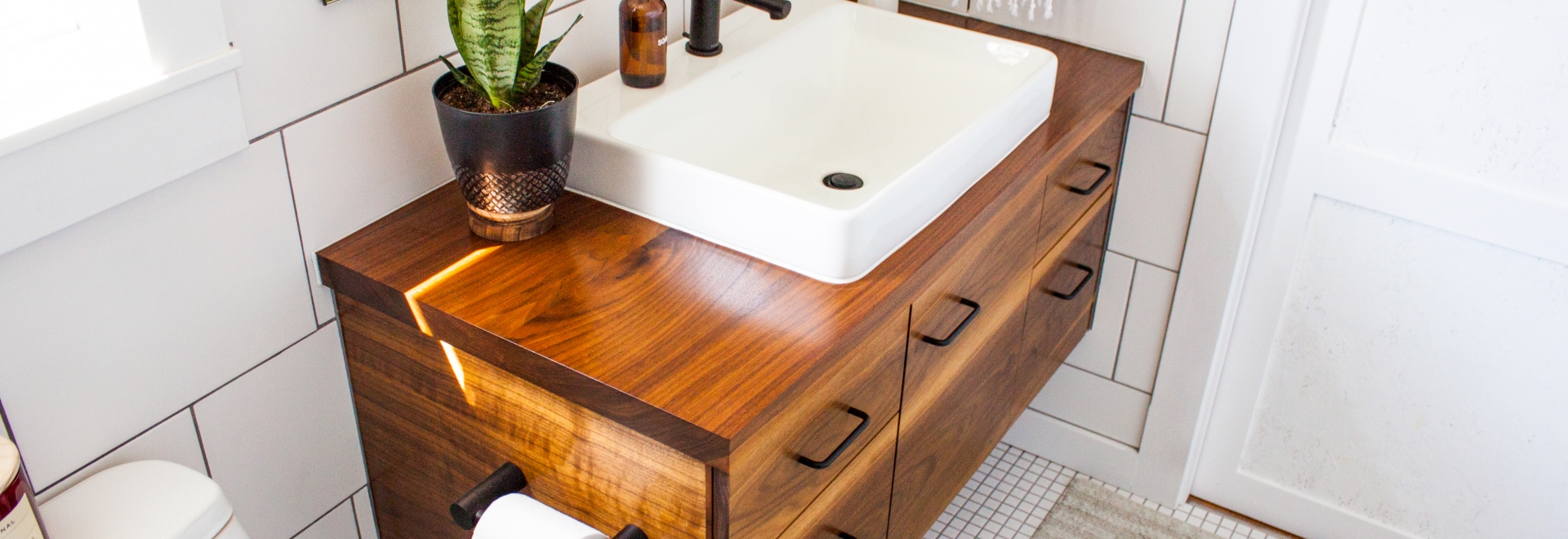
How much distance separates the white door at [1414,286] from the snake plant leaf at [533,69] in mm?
1019

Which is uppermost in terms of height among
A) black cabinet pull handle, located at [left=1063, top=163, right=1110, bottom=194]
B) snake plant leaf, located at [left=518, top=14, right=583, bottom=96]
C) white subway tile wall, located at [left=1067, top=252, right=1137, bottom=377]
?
snake plant leaf, located at [left=518, top=14, right=583, bottom=96]

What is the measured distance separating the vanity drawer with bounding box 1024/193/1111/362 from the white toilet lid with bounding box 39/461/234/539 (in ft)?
3.37

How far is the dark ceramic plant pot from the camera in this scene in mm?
1104

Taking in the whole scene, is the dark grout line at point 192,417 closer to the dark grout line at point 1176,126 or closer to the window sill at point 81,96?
the window sill at point 81,96

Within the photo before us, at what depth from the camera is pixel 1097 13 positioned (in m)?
1.75

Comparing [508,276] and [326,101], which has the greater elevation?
[326,101]

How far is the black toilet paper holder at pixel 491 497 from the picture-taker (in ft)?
3.60

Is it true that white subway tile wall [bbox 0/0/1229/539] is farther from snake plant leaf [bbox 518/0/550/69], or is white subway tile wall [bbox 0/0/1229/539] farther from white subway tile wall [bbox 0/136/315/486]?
snake plant leaf [bbox 518/0/550/69]

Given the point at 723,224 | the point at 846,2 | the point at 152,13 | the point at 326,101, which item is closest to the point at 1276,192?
the point at 846,2

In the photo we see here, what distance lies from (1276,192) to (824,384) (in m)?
1.01

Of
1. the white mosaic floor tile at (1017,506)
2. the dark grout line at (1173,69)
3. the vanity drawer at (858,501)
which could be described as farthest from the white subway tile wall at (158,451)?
the dark grout line at (1173,69)

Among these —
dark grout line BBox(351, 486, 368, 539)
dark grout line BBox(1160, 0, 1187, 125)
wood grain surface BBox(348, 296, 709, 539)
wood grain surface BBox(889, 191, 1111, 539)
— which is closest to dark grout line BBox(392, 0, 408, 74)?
wood grain surface BBox(348, 296, 709, 539)

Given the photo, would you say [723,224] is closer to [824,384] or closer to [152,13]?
[824,384]

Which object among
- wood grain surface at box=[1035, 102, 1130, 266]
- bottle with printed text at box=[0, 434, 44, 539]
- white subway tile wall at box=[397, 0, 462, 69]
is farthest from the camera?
wood grain surface at box=[1035, 102, 1130, 266]
